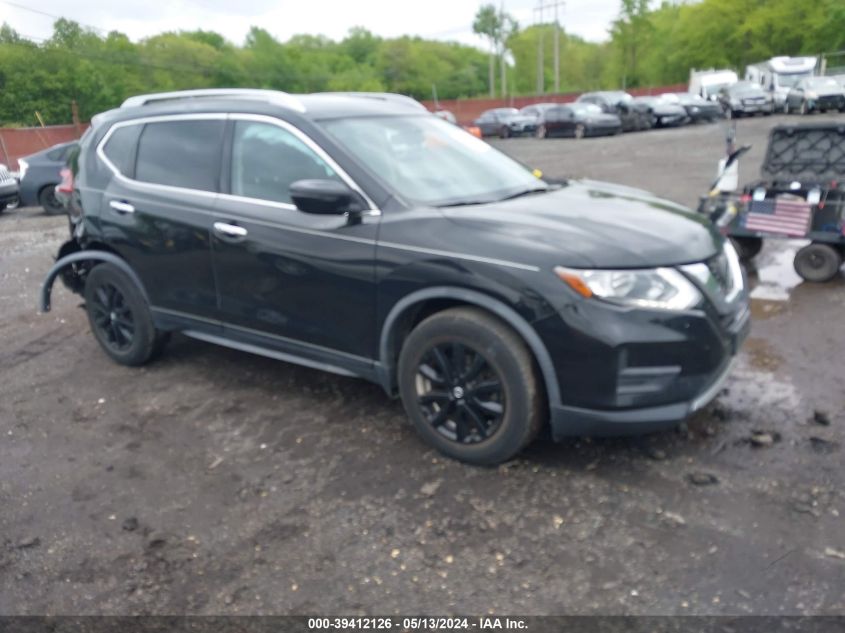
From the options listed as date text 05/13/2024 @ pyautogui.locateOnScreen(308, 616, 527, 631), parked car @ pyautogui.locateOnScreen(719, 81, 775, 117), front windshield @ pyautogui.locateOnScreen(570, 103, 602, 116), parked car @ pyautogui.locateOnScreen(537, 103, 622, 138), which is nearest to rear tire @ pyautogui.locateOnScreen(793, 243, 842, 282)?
date text 05/13/2024 @ pyautogui.locateOnScreen(308, 616, 527, 631)

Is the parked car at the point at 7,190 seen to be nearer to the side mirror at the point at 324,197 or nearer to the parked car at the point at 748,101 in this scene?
the side mirror at the point at 324,197

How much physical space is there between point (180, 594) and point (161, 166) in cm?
292

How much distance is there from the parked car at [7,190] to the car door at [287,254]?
13.2 m

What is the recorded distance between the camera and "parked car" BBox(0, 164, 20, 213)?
51.1ft

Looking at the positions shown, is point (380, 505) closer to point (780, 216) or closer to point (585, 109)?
point (780, 216)

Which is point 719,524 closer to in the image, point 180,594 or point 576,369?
point 576,369

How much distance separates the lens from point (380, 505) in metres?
3.64

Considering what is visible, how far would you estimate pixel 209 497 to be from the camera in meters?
3.81

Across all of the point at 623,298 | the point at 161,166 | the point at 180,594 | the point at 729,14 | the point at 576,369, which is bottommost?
the point at 180,594

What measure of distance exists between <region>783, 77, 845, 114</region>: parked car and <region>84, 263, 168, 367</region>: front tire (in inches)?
1320

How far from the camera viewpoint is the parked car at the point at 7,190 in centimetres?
1559

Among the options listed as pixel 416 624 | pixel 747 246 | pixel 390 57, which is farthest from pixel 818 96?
pixel 390 57

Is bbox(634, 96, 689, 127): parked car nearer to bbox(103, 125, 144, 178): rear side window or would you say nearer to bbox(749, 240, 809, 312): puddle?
bbox(749, 240, 809, 312): puddle

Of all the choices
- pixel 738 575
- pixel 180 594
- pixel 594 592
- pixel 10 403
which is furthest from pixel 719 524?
pixel 10 403
